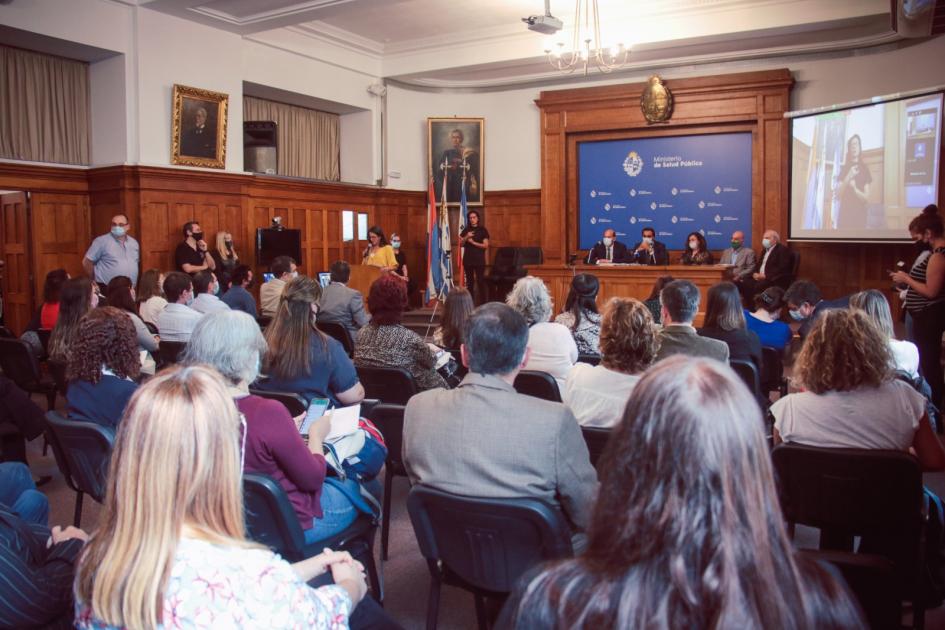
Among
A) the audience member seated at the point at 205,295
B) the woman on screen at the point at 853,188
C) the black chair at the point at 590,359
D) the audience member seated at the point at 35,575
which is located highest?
the woman on screen at the point at 853,188

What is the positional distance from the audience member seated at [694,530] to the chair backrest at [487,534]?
911mm

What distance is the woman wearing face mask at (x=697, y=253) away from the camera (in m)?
11.0

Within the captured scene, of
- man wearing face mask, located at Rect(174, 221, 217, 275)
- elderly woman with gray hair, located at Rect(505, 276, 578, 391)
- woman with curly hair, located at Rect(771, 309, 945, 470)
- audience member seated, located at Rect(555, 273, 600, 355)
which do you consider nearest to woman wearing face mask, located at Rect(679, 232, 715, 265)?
man wearing face mask, located at Rect(174, 221, 217, 275)

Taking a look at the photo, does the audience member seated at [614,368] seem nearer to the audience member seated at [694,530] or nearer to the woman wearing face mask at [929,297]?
the audience member seated at [694,530]

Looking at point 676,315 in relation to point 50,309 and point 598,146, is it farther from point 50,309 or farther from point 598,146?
point 598,146

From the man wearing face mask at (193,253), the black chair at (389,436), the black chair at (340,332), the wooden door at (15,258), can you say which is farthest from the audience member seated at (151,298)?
the black chair at (389,436)

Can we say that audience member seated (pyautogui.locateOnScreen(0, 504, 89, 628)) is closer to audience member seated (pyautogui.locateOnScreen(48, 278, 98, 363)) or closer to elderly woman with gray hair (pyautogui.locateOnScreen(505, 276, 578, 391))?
elderly woman with gray hair (pyautogui.locateOnScreen(505, 276, 578, 391))

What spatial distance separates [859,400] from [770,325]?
2638 mm

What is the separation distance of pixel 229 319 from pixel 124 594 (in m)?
1.27

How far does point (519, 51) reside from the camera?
36.7ft

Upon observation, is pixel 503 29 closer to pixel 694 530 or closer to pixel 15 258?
pixel 15 258

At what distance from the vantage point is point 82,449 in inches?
117

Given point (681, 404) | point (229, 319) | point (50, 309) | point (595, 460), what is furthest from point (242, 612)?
point (50, 309)

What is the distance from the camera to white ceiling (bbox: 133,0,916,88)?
9.23 m
